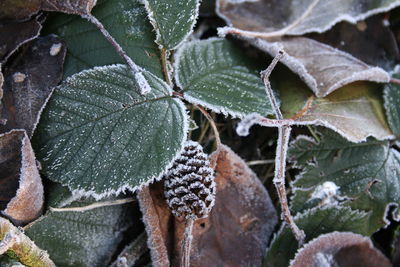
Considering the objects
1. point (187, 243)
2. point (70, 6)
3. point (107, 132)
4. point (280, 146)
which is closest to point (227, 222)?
point (187, 243)

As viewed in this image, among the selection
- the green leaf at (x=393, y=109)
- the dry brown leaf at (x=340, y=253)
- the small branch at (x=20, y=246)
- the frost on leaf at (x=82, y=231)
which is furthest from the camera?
the green leaf at (x=393, y=109)

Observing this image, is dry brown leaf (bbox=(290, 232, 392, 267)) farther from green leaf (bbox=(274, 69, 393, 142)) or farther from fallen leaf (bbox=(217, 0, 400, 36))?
fallen leaf (bbox=(217, 0, 400, 36))

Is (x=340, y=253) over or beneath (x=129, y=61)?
beneath

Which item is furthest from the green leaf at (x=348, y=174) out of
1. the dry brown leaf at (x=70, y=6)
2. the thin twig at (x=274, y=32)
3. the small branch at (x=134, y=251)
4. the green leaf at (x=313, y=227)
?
the dry brown leaf at (x=70, y=6)

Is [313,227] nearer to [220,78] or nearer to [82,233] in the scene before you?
[220,78]

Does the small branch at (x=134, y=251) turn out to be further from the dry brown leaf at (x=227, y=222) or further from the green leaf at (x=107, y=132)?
the green leaf at (x=107, y=132)

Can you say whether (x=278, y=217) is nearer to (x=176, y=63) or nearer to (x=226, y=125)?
(x=226, y=125)
